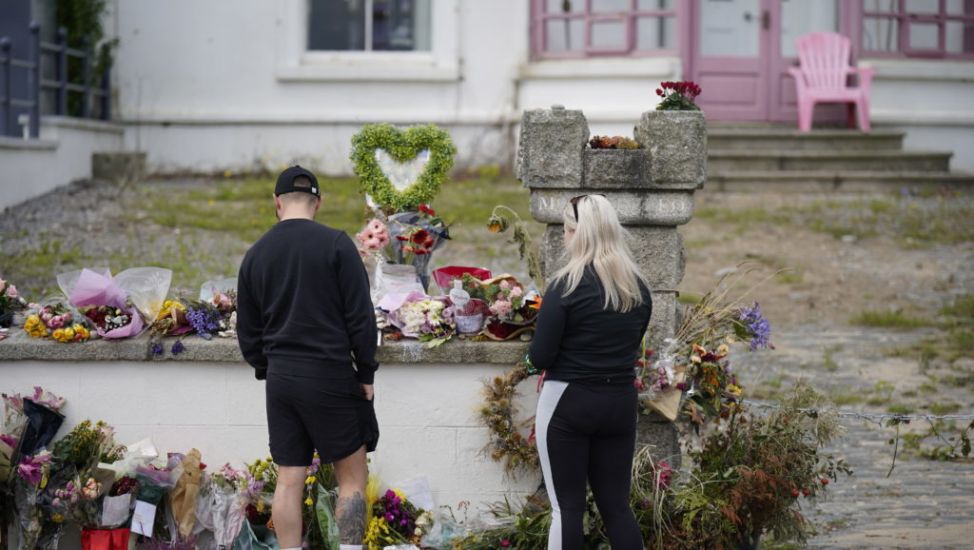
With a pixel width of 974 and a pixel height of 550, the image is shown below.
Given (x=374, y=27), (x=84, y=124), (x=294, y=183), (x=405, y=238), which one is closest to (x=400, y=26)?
(x=374, y=27)

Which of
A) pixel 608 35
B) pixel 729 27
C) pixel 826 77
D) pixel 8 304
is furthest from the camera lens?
pixel 729 27

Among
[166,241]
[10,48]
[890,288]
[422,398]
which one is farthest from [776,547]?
[10,48]

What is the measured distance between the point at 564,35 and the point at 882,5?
14.0ft

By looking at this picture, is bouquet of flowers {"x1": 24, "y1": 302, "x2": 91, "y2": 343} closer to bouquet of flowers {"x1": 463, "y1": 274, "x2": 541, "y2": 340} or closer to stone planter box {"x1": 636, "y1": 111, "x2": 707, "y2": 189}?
bouquet of flowers {"x1": 463, "y1": 274, "x2": 541, "y2": 340}

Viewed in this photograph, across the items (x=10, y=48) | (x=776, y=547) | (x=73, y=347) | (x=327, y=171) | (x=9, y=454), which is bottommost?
(x=776, y=547)

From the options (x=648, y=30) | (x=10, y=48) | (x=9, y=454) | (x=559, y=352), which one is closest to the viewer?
(x=559, y=352)

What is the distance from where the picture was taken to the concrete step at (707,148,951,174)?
49.4 ft

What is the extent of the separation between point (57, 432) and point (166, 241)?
630 cm

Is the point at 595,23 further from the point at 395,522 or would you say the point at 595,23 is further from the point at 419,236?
the point at 395,522

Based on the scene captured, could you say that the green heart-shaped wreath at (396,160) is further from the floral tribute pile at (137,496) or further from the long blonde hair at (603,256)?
the long blonde hair at (603,256)

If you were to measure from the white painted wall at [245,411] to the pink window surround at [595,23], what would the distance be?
415 inches

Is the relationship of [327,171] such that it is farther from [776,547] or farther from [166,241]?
[776,547]

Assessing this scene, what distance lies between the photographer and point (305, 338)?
509 cm

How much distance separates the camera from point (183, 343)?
6012mm
